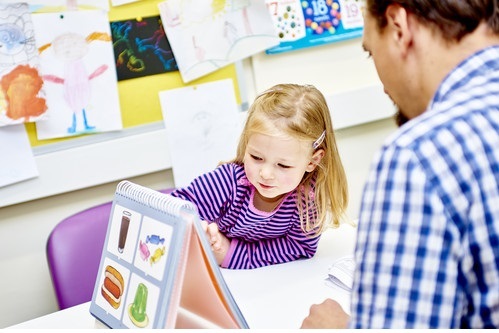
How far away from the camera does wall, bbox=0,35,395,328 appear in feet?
6.33

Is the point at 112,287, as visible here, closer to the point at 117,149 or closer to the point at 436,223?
the point at 436,223

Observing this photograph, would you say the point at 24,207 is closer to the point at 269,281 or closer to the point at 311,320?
the point at 269,281

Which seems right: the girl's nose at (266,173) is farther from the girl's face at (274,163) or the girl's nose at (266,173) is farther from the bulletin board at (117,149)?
the bulletin board at (117,149)

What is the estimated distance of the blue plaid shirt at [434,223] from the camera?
0.64 metres

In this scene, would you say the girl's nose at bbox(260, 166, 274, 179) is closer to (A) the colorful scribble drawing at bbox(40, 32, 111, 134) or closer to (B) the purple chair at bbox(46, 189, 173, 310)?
(B) the purple chair at bbox(46, 189, 173, 310)

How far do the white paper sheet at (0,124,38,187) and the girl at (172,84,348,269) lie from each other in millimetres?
596

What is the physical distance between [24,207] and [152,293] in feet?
3.45

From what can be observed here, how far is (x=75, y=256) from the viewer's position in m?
1.69

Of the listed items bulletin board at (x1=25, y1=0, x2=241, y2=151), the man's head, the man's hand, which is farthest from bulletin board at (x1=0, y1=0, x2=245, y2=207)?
the man's head

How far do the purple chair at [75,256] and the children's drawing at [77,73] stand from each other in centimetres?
31

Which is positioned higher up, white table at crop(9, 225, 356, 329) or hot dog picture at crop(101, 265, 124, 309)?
hot dog picture at crop(101, 265, 124, 309)

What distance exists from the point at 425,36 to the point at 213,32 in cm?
135

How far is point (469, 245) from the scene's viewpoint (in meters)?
0.66

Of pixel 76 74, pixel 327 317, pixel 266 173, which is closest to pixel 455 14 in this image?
pixel 327 317
